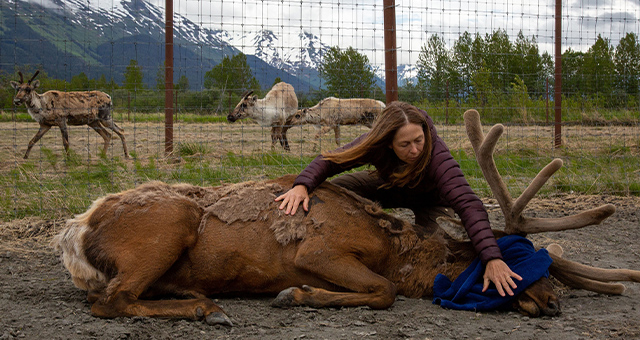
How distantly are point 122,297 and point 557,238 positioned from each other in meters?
4.54

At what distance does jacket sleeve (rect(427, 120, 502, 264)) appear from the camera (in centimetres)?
370

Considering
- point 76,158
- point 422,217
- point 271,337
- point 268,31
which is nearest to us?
point 271,337

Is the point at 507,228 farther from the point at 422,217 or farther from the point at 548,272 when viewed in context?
the point at 422,217

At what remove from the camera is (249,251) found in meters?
4.03

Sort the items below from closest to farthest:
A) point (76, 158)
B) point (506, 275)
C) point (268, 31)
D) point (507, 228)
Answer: point (506, 275) → point (507, 228) → point (268, 31) → point (76, 158)

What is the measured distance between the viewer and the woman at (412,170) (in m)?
3.71

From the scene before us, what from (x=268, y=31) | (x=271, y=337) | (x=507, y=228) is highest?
(x=268, y=31)

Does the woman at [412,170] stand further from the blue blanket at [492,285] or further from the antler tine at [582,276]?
the antler tine at [582,276]

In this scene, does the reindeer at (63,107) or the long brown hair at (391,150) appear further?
the reindeer at (63,107)

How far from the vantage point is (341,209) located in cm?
420

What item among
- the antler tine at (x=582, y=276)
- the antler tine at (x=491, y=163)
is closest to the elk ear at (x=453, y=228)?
the antler tine at (x=491, y=163)

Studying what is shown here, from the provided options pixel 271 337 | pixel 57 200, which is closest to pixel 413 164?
pixel 271 337

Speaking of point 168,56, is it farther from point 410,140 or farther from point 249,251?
point 410,140

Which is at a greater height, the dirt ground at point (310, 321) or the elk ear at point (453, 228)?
the elk ear at point (453, 228)
